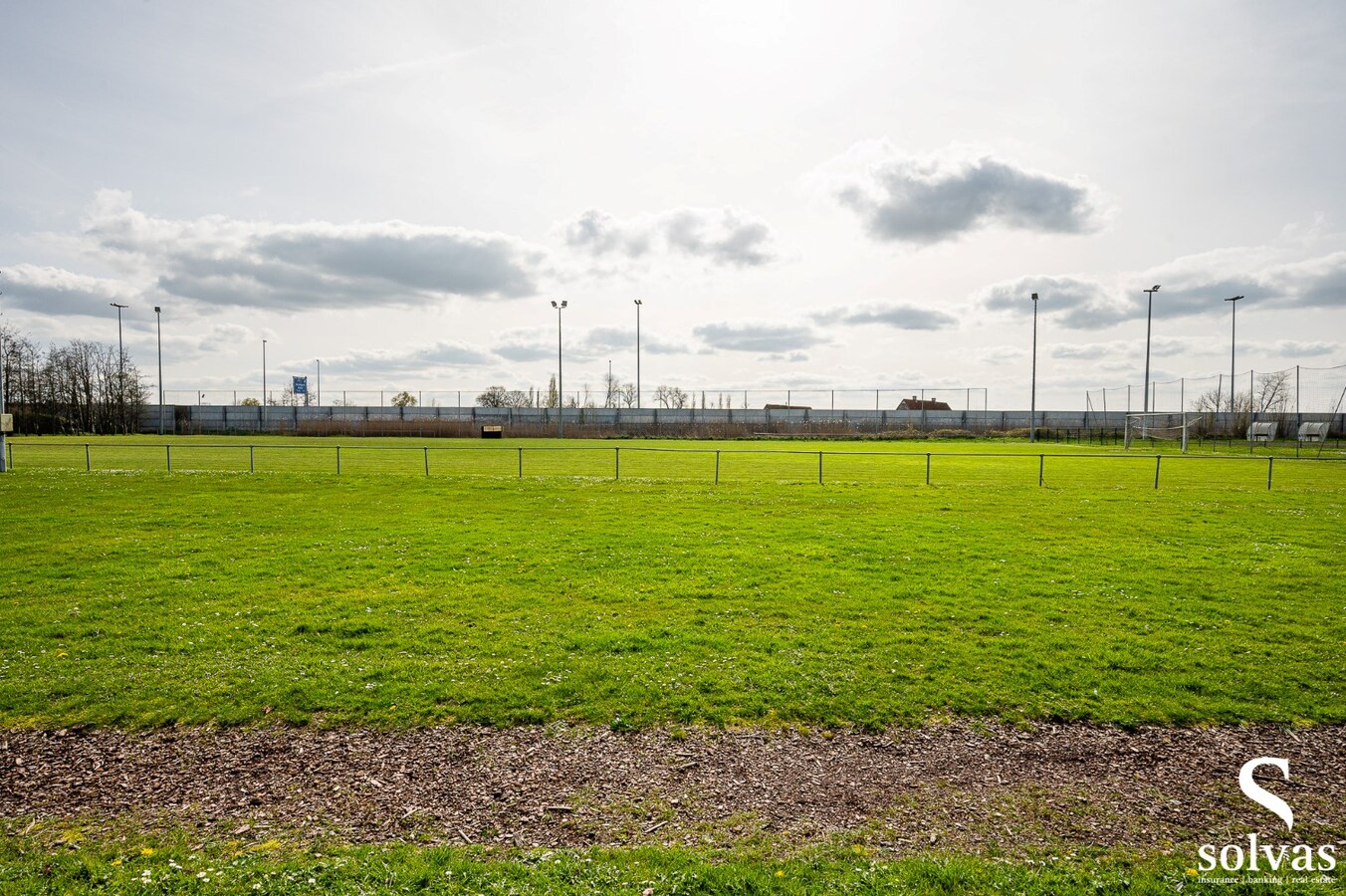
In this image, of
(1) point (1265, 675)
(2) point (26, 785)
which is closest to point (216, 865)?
(2) point (26, 785)

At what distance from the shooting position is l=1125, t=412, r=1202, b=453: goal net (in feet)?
173

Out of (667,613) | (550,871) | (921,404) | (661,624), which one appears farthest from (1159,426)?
(550,871)

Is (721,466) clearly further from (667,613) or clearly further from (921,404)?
(921,404)

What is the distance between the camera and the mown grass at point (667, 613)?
602 cm

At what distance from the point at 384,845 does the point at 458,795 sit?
638mm

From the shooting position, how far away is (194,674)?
651 cm

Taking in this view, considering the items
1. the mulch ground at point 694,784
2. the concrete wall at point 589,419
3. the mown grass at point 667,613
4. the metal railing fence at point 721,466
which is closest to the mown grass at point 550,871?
the mulch ground at point 694,784

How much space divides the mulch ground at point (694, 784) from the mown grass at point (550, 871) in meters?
0.16

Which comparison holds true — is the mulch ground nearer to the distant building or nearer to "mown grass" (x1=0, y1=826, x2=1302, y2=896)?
"mown grass" (x1=0, y1=826, x2=1302, y2=896)

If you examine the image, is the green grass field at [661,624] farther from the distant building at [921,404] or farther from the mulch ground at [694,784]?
the distant building at [921,404]

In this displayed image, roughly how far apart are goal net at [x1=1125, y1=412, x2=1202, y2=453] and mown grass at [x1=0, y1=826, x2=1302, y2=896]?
57.4 m

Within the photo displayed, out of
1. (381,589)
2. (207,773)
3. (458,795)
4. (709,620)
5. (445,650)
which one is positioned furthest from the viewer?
(381,589)

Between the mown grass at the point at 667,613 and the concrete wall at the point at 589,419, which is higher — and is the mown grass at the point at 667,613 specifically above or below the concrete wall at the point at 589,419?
below

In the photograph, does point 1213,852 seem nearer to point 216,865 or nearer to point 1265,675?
point 1265,675
